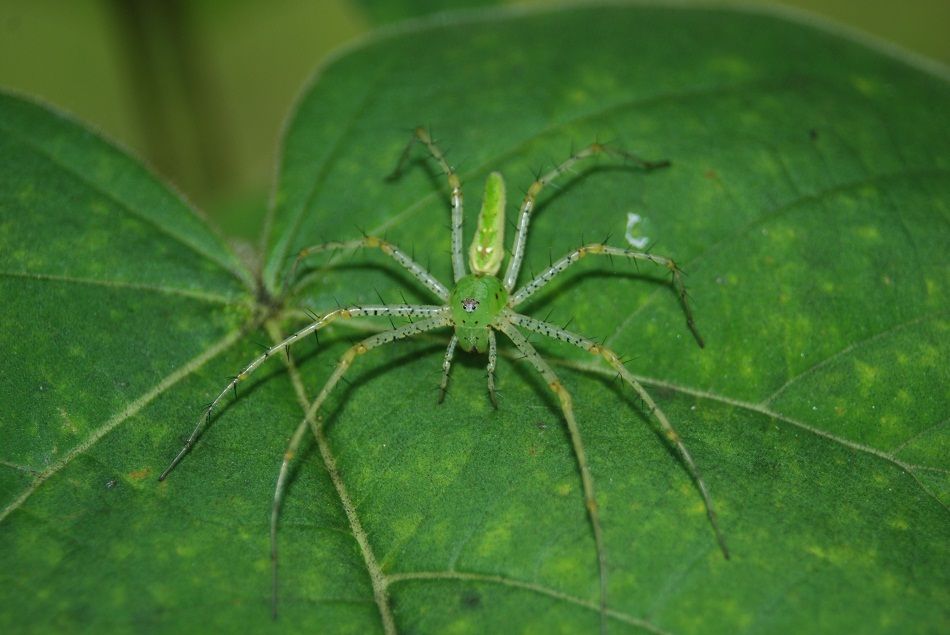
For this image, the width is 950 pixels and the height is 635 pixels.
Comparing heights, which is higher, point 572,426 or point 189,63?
point 189,63

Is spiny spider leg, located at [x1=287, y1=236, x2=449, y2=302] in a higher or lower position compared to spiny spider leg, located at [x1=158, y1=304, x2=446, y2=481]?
higher

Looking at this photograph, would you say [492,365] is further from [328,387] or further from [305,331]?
[305,331]

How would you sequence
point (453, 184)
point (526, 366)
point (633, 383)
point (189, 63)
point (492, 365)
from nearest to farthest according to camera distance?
1. point (633, 383)
2. point (492, 365)
3. point (526, 366)
4. point (453, 184)
5. point (189, 63)

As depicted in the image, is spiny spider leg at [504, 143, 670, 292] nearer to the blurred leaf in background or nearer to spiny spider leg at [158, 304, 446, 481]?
spiny spider leg at [158, 304, 446, 481]

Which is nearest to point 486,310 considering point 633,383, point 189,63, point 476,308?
point 476,308

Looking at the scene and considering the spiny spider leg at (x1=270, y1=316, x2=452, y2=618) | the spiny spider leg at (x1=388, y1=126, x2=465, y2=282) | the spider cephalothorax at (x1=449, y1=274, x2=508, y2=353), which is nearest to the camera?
the spiny spider leg at (x1=270, y1=316, x2=452, y2=618)

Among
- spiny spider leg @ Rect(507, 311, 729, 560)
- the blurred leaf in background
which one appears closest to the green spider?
spiny spider leg @ Rect(507, 311, 729, 560)

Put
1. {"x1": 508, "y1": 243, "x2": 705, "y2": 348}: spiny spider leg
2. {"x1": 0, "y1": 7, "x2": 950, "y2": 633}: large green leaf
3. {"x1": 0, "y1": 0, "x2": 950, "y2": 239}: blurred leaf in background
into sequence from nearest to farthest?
{"x1": 0, "y1": 7, "x2": 950, "y2": 633}: large green leaf, {"x1": 508, "y1": 243, "x2": 705, "y2": 348}: spiny spider leg, {"x1": 0, "y1": 0, "x2": 950, "y2": 239}: blurred leaf in background
